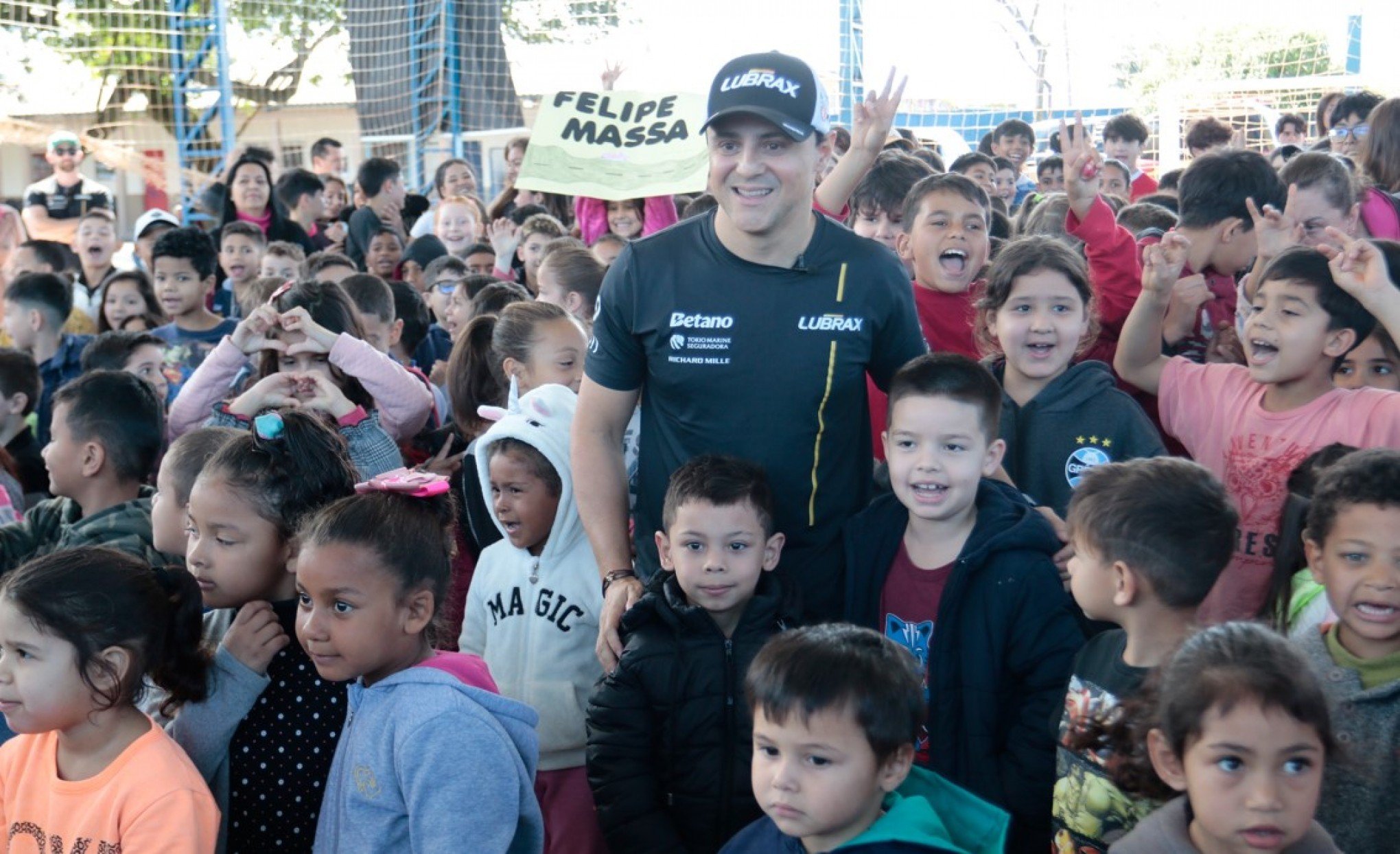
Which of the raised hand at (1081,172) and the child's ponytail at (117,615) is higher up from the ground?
the raised hand at (1081,172)

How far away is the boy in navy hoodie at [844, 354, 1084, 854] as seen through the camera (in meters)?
2.89

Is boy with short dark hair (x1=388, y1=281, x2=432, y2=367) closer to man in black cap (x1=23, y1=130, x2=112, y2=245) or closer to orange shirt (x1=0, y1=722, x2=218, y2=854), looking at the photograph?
orange shirt (x1=0, y1=722, x2=218, y2=854)

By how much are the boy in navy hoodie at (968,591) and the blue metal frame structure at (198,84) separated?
33.2 feet

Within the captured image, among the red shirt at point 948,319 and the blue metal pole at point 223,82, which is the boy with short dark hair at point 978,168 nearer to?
the red shirt at point 948,319

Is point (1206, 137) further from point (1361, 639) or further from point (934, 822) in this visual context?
point (934, 822)

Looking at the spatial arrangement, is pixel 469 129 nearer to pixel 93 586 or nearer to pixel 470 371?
pixel 470 371

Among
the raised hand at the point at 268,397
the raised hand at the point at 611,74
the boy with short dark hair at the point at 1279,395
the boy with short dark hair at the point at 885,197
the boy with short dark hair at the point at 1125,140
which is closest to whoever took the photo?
the boy with short dark hair at the point at 1279,395

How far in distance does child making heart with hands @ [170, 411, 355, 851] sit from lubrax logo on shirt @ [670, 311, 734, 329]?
2.87 feet

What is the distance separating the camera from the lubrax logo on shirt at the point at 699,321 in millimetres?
3123

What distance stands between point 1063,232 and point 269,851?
3.51 m

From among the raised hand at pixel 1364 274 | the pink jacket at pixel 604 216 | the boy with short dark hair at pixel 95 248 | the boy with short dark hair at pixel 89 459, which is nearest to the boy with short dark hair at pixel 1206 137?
the pink jacket at pixel 604 216

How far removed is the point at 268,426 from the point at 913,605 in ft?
Answer: 4.93

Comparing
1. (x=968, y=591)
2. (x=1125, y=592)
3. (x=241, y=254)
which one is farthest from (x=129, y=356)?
(x=1125, y=592)

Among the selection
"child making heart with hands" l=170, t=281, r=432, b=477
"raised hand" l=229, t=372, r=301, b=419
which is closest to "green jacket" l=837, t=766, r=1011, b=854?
"child making heart with hands" l=170, t=281, r=432, b=477
